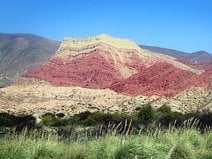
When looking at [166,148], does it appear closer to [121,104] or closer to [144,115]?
[144,115]

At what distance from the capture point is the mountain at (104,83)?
43.0m

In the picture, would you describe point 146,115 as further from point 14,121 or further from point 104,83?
point 104,83

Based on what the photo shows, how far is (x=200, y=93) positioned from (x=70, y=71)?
32202 mm

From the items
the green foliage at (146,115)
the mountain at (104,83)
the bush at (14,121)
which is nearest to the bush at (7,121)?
the bush at (14,121)

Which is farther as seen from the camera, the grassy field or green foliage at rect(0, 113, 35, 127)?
green foliage at rect(0, 113, 35, 127)

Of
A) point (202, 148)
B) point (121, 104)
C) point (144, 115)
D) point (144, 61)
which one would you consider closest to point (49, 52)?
point (144, 61)

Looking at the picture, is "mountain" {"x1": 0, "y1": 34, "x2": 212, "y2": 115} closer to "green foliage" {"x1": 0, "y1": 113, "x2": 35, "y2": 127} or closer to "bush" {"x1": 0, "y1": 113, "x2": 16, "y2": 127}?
"green foliage" {"x1": 0, "y1": 113, "x2": 35, "y2": 127}

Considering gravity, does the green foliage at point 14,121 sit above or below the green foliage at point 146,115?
below

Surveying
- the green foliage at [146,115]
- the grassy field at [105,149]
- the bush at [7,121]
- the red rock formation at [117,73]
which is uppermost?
the red rock formation at [117,73]

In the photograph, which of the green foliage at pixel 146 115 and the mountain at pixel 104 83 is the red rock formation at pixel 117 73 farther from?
the green foliage at pixel 146 115

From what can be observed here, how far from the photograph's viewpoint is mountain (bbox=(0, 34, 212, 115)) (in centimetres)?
4303

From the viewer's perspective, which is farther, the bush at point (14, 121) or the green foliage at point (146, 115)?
the bush at point (14, 121)

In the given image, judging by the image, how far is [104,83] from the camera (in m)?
67.1

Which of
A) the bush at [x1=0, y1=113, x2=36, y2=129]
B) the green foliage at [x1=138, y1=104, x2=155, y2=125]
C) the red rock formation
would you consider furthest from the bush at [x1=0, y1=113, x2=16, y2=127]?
the red rock formation
